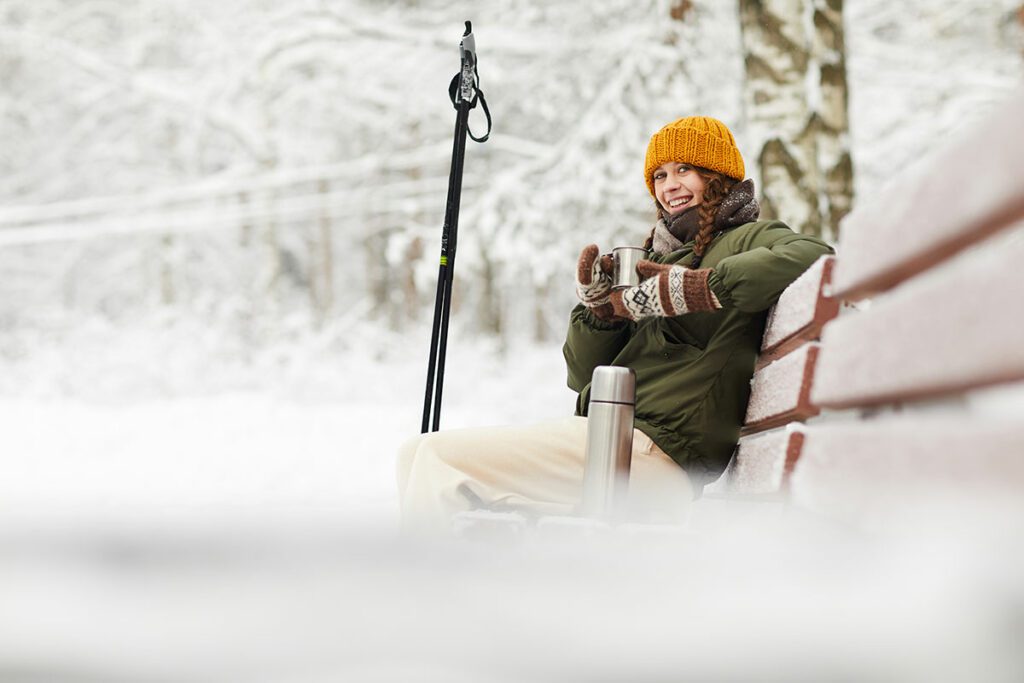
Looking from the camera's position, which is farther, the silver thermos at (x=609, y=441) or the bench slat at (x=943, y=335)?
the silver thermos at (x=609, y=441)

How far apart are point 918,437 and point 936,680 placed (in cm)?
67

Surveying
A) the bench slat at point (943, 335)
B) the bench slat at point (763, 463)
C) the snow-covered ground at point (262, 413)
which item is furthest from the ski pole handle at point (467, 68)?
the bench slat at point (943, 335)

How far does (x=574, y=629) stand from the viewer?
825mm

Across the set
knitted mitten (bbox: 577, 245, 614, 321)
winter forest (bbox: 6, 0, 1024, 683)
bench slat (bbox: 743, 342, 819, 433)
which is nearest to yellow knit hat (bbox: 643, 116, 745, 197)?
knitted mitten (bbox: 577, 245, 614, 321)

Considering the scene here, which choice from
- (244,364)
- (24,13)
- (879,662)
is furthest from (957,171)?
(24,13)

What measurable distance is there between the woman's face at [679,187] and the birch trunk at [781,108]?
2.28m

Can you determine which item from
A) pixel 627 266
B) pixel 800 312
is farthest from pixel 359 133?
pixel 800 312

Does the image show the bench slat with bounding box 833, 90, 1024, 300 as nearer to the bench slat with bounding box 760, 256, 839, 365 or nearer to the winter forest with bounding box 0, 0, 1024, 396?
the bench slat with bounding box 760, 256, 839, 365

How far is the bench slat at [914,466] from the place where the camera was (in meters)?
1.11

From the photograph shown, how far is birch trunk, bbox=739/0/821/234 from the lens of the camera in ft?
18.6

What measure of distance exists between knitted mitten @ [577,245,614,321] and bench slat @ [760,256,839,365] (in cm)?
48

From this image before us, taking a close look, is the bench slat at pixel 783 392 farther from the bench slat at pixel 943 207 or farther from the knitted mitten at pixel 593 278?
the knitted mitten at pixel 593 278

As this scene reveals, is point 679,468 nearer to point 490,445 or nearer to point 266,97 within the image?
point 490,445

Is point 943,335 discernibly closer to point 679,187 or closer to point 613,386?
point 613,386
